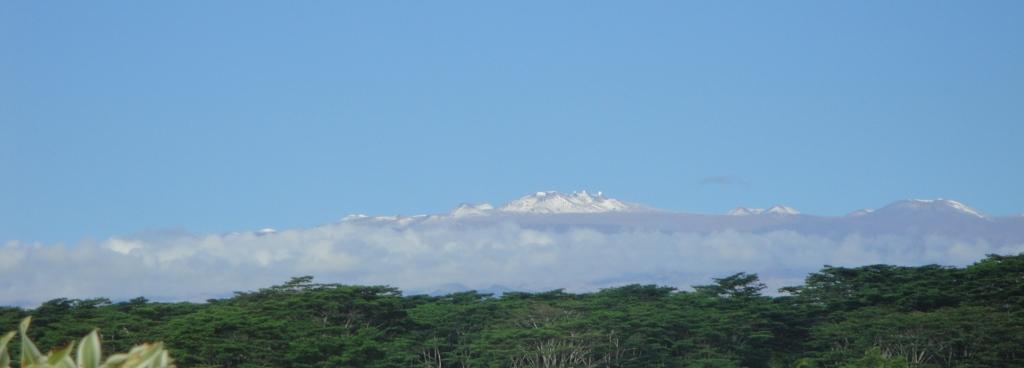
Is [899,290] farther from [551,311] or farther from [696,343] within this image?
[551,311]

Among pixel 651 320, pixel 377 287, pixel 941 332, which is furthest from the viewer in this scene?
pixel 377 287

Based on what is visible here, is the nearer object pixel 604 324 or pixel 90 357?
pixel 90 357

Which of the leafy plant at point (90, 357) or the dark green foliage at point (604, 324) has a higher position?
the dark green foliage at point (604, 324)

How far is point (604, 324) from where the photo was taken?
6431cm

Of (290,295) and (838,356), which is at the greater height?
(290,295)

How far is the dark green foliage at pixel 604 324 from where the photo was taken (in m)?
58.5

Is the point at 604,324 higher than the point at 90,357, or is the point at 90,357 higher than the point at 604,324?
the point at 604,324

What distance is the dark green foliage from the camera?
2304 inches

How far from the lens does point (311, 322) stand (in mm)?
64000

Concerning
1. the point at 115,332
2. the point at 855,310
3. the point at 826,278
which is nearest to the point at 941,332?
the point at 855,310

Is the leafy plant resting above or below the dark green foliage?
below

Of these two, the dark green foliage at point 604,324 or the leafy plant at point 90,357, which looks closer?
the leafy plant at point 90,357

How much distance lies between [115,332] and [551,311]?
2035cm

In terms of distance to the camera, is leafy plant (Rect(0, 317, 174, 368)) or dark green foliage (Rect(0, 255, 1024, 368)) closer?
leafy plant (Rect(0, 317, 174, 368))
